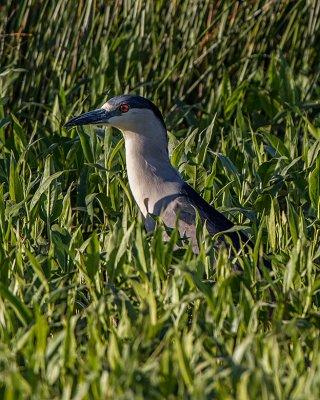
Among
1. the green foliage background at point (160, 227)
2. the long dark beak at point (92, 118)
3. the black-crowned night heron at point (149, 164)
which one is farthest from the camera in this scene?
the long dark beak at point (92, 118)

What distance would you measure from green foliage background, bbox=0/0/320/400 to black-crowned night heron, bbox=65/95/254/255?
0.10 meters

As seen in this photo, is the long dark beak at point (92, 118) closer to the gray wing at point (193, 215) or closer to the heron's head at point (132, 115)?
the heron's head at point (132, 115)

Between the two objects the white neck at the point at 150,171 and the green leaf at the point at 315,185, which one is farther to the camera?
the white neck at the point at 150,171

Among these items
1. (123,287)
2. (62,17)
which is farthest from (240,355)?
(62,17)

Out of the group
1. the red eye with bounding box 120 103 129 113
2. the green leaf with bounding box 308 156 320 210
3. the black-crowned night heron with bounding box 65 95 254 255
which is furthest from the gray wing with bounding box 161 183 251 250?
the red eye with bounding box 120 103 129 113

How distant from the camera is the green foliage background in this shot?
135 inches

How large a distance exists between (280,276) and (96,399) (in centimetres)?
141

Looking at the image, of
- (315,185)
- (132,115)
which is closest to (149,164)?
(132,115)

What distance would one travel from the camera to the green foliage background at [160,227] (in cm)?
343

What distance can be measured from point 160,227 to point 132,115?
160 centimetres

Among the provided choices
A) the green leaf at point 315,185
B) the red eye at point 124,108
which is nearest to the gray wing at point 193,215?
the green leaf at point 315,185

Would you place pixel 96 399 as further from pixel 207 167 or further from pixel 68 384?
pixel 207 167

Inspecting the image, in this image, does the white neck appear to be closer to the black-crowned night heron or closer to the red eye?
the black-crowned night heron

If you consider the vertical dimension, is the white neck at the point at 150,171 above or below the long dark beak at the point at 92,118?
below
